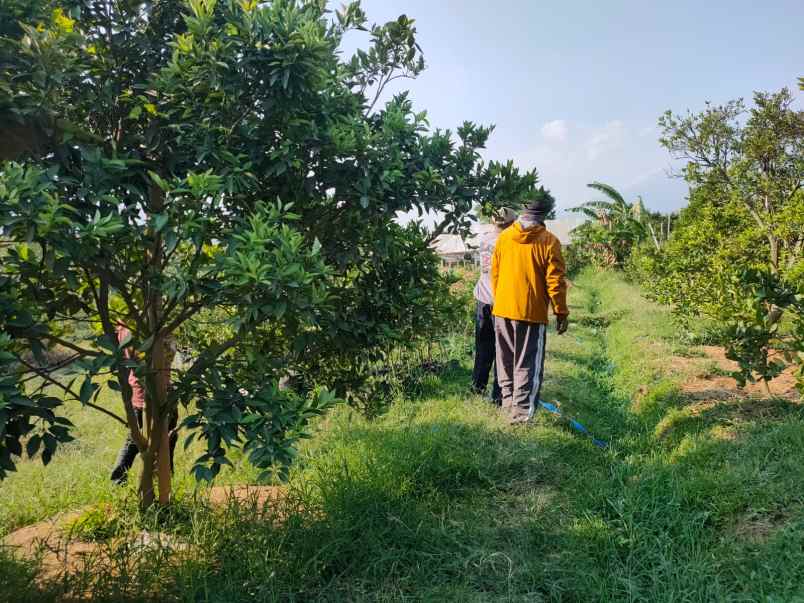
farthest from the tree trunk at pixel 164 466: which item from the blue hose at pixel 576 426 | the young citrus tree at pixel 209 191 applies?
the blue hose at pixel 576 426

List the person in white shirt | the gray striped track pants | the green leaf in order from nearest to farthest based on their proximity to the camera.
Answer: the green leaf, the gray striped track pants, the person in white shirt

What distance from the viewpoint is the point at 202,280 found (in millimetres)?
2271

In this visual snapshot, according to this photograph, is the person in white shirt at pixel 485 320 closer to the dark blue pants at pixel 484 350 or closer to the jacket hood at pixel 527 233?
the dark blue pants at pixel 484 350

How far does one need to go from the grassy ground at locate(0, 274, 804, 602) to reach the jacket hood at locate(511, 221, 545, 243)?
1621 mm

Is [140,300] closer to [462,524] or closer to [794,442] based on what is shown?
[462,524]

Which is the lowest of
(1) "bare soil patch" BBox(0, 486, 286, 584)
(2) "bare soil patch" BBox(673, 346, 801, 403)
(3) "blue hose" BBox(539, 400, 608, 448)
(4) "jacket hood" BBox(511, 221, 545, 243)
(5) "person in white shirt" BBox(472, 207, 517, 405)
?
(1) "bare soil patch" BBox(0, 486, 286, 584)

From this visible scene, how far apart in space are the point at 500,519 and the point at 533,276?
7.52 ft

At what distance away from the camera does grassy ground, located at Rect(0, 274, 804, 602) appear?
2.72 metres

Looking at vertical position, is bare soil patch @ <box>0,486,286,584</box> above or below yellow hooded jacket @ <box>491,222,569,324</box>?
below

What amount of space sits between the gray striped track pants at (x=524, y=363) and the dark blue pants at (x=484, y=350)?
510 mm

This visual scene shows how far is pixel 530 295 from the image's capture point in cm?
500

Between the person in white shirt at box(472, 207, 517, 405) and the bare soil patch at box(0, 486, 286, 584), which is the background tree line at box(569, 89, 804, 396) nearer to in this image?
the person in white shirt at box(472, 207, 517, 405)

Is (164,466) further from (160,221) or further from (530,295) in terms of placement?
(530,295)

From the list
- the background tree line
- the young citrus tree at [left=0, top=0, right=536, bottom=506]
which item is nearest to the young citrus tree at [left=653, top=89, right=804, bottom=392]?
the background tree line
